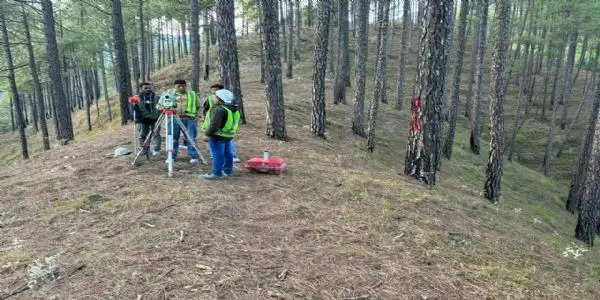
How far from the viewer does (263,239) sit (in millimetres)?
5613

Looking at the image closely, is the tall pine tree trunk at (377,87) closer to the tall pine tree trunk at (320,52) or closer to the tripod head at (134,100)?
the tall pine tree trunk at (320,52)

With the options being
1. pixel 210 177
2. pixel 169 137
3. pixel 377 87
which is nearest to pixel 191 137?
pixel 169 137

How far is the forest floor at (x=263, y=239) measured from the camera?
14.7 feet

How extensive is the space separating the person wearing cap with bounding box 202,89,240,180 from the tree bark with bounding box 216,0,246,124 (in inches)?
193

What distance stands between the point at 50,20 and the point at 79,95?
122 ft

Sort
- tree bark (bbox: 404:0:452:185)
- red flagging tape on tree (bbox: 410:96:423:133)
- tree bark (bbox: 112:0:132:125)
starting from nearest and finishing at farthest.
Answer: tree bark (bbox: 404:0:452:185) < red flagging tape on tree (bbox: 410:96:423:133) < tree bark (bbox: 112:0:132:125)

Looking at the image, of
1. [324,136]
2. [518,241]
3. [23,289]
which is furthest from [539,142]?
[23,289]

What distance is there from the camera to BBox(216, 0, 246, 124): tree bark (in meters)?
12.5

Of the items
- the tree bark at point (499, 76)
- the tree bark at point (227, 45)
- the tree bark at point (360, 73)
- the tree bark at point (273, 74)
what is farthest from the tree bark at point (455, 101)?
the tree bark at point (227, 45)

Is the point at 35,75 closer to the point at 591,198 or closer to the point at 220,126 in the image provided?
the point at 220,126

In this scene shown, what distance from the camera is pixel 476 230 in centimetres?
690

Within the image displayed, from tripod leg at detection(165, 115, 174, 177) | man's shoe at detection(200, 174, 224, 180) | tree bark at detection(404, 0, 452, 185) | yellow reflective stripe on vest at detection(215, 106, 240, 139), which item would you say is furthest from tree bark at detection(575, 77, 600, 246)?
tripod leg at detection(165, 115, 174, 177)

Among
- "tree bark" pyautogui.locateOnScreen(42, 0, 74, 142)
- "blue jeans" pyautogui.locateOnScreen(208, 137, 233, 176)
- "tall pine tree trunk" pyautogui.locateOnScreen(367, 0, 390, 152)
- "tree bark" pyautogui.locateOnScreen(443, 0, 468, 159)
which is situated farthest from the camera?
"tree bark" pyautogui.locateOnScreen(443, 0, 468, 159)

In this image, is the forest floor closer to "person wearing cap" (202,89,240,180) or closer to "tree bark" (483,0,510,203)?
"person wearing cap" (202,89,240,180)
